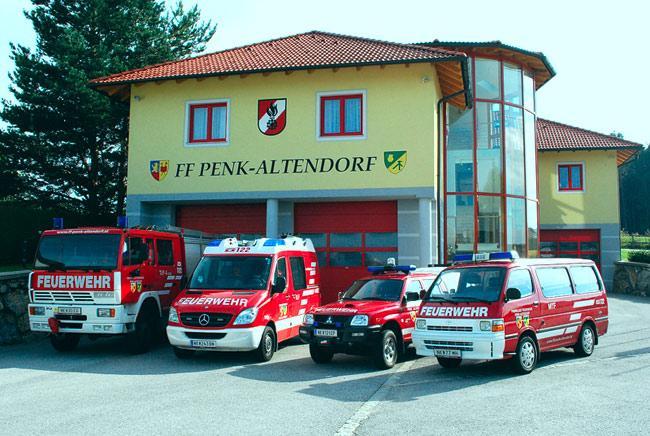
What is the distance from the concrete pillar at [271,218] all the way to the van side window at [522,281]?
341 inches

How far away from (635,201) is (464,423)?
2392 inches

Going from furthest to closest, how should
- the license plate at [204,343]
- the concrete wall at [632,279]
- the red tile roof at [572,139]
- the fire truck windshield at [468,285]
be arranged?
the red tile roof at [572,139]
the concrete wall at [632,279]
the license plate at [204,343]
the fire truck windshield at [468,285]

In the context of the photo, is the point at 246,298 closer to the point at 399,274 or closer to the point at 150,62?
the point at 399,274

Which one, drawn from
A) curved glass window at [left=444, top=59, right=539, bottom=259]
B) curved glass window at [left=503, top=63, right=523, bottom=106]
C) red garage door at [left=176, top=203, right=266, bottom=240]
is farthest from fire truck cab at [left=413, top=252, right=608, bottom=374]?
curved glass window at [left=503, top=63, right=523, bottom=106]

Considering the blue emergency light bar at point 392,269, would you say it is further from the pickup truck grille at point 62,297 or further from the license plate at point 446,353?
the pickup truck grille at point 62,297

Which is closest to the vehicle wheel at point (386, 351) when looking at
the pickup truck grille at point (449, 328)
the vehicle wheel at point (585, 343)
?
the pickup truck grille at point (449, 328)

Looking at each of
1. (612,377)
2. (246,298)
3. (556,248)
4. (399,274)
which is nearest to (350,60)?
(399,274)

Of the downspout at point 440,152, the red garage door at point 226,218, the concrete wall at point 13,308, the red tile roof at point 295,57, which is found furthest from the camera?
the red garage door at point 226,218

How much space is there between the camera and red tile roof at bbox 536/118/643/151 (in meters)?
29.1

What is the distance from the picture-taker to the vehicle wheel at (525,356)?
393 inches

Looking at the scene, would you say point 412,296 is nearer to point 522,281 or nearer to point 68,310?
point 522,281

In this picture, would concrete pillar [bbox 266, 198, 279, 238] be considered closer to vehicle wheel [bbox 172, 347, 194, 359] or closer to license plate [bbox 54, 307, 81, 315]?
vehicle wheel [bbox 172, 347, 194, 359]

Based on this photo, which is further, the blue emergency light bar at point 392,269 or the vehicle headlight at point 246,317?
A: the blue emergency light bar at point 392,269

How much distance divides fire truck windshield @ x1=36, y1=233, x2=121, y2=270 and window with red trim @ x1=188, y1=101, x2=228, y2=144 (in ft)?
22.3
